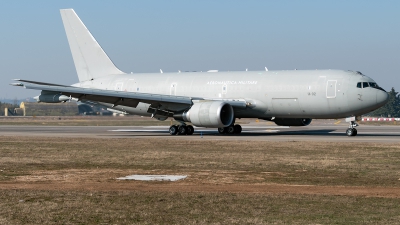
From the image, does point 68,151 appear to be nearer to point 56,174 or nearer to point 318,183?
point 56,174

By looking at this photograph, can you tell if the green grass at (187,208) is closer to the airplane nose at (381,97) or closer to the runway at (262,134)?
the runway at (262,134)

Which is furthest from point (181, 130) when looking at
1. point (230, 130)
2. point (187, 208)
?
point (187, 208)

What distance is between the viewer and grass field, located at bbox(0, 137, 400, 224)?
1209 cm

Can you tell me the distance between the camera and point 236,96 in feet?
140

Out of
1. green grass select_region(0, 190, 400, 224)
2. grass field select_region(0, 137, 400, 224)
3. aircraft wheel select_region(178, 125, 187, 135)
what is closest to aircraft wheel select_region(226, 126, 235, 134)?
aircraft wheel select_region(178, 125, 187, 135)

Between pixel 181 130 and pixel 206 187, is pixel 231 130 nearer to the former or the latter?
pixel 181 130

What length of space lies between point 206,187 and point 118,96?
26.1 m

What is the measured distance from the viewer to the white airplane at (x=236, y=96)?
3841 centimetres

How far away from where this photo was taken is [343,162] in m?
22.6

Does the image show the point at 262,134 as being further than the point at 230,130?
No

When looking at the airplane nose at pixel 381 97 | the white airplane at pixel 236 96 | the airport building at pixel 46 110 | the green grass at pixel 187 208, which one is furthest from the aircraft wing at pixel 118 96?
the airport building at pixel 46 110

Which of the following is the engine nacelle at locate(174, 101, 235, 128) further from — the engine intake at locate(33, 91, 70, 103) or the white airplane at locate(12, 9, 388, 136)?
the engine intake at locate(33, 91, 70, 103)

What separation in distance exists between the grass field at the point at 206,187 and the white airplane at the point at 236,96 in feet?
33.0


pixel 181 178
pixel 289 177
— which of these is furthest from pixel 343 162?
pixel 181 178
